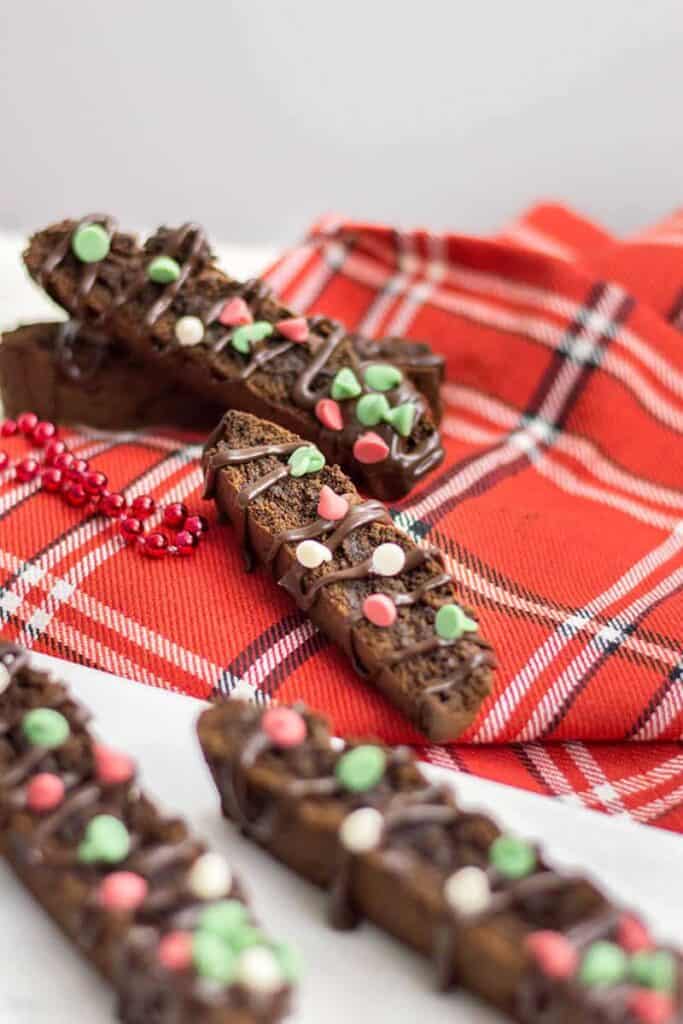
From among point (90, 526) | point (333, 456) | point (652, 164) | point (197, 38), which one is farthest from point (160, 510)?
point (652, 164)

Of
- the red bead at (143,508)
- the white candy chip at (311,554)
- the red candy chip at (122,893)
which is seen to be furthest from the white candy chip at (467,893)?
the red bead at (143,508)

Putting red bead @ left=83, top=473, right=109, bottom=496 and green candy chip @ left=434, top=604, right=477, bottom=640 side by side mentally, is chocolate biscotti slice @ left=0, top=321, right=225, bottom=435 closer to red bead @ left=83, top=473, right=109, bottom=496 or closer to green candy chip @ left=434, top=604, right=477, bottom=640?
red bead @ left=83, top=473, right=109, bottom=496

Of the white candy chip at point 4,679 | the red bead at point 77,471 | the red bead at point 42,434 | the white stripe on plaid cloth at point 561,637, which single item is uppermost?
the red bead at point 42,434

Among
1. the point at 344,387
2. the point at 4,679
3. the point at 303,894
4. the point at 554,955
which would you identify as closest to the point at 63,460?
the point at 344,387

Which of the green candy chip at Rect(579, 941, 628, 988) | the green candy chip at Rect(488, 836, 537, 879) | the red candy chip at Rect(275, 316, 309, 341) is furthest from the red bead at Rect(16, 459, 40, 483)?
the green candy chip at Rect(579, 941, 628, 988)

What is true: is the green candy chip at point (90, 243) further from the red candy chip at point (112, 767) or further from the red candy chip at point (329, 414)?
the red candy chip at point (112, 767)
